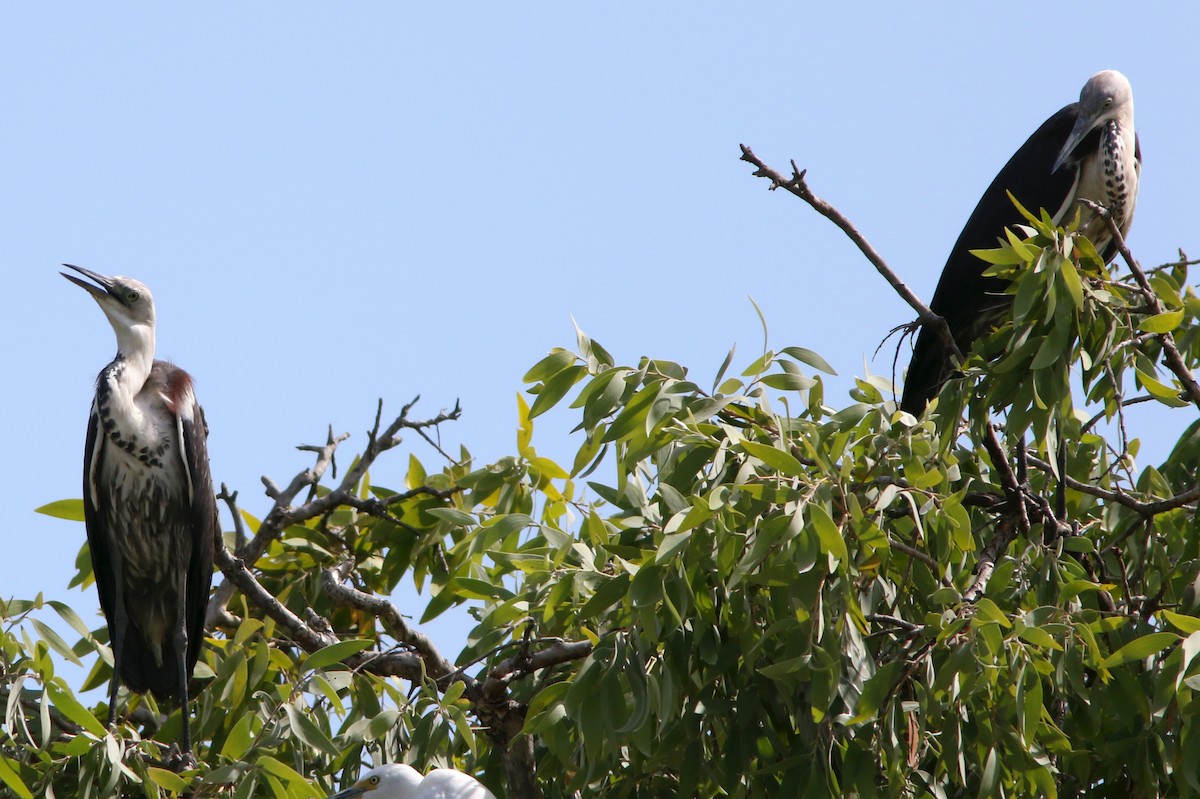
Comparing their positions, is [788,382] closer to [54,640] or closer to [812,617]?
[812,617]

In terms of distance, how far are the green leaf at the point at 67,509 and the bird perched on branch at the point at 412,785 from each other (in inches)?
71.1

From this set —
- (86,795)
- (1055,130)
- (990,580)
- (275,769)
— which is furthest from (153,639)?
(1055,130)

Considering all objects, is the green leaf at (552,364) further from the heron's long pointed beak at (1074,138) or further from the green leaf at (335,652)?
→ the heron's long pointed beak at (1074,138)

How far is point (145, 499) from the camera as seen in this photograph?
504 centimetres

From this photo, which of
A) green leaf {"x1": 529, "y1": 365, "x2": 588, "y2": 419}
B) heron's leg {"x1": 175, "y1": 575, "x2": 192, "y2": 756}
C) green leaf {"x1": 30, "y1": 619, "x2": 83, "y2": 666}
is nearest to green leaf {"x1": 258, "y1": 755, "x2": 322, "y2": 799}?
green leaf {"x1": 30, "y1": 619, "x2": 83, "y2": 666}

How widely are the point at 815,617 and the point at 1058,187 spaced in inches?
124

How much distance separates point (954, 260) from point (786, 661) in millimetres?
2914

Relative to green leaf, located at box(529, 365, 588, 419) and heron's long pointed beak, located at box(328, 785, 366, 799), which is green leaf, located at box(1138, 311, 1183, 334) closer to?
green leaf, located at box(529, 365, 588, 419)

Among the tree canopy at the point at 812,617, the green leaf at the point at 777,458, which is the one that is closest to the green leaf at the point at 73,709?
the tree canopy at the point at 812,617

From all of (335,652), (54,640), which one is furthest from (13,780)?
(335,652)

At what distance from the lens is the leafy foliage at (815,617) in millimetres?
2424

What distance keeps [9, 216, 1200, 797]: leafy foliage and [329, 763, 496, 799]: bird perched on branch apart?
2.1 inches

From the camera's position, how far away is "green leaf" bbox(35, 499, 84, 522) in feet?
15.7

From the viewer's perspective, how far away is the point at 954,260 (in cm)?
500
